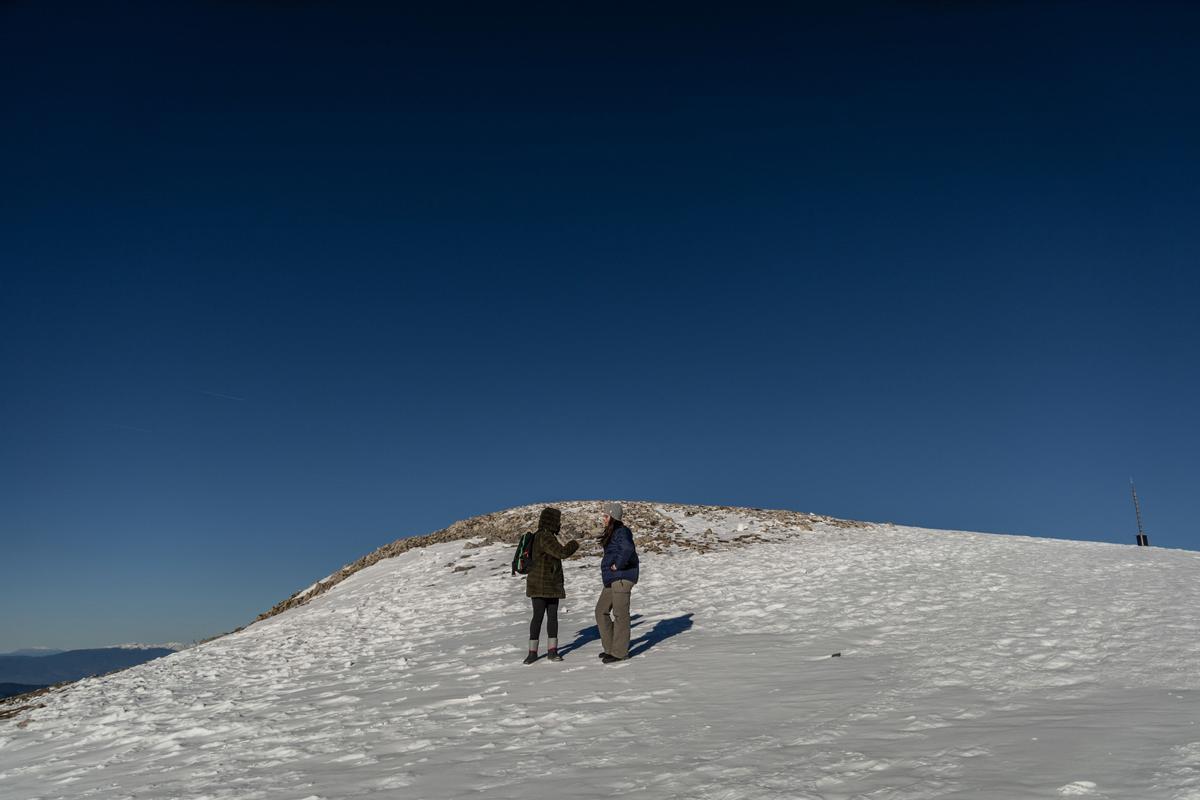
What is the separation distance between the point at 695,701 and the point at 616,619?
337 centimetres

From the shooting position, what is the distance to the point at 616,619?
1283cm

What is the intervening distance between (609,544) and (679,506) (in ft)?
76.6

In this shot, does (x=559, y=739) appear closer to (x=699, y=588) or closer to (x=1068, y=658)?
(x=1068, y=658)

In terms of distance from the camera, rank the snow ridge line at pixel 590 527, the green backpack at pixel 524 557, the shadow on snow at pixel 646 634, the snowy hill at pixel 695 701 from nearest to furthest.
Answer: the snowy hill at pixel 695 701 < the green backpack at pixel 524 557 < the shadow on snow at pixel 646 634 < the snow ridge line at pixel 590 527

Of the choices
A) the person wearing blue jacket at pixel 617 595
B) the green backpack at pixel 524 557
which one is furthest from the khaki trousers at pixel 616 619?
the green backpack at pixel 524 557

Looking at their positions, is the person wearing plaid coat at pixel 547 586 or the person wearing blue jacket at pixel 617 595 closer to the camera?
the person wearing blue jacket at pixel 617 595

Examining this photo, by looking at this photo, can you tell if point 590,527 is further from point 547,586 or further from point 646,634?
point 547,586

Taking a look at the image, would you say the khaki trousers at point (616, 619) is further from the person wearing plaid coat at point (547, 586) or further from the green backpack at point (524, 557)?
the green backpack at point (524, 557)

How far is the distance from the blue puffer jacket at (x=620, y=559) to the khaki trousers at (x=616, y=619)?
0.38ft

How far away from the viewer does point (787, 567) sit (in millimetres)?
23453

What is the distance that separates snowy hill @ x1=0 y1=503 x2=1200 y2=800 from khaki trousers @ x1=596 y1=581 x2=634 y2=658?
0.33 meters

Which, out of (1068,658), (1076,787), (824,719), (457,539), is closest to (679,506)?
(457,539)

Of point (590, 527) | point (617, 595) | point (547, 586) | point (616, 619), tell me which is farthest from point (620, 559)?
point (590, 527)

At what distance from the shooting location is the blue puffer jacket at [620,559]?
1278 centimetres
